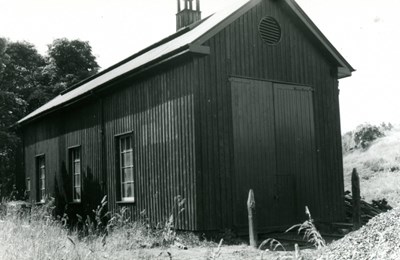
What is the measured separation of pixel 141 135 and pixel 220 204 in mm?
2955

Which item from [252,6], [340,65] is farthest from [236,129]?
[340,65]

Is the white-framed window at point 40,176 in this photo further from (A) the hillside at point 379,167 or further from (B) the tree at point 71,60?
(B) the tree at point 71,60

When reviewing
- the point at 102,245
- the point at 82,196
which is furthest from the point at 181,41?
the point at 82,196

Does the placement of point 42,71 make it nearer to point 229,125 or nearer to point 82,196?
point 82,196

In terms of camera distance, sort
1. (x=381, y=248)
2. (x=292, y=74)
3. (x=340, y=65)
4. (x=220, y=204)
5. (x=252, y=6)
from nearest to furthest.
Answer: (x=381, y=248)
(x=220, y=204)
(x=252, y=6)
(x=292, y=74)
(x=340, y=65)

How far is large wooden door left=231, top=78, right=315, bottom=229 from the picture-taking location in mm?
11312

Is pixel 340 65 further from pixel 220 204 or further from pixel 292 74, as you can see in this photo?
pixel 220 204

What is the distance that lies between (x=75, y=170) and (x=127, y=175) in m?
3.92

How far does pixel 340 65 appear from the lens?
1373cm

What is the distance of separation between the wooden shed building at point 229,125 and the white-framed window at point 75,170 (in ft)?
4.46

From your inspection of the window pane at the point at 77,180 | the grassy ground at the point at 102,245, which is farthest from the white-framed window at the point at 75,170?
the grassy ground at the point at 102,245

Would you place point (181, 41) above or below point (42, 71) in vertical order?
below

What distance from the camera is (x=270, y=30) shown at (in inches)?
488

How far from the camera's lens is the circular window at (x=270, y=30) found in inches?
481
